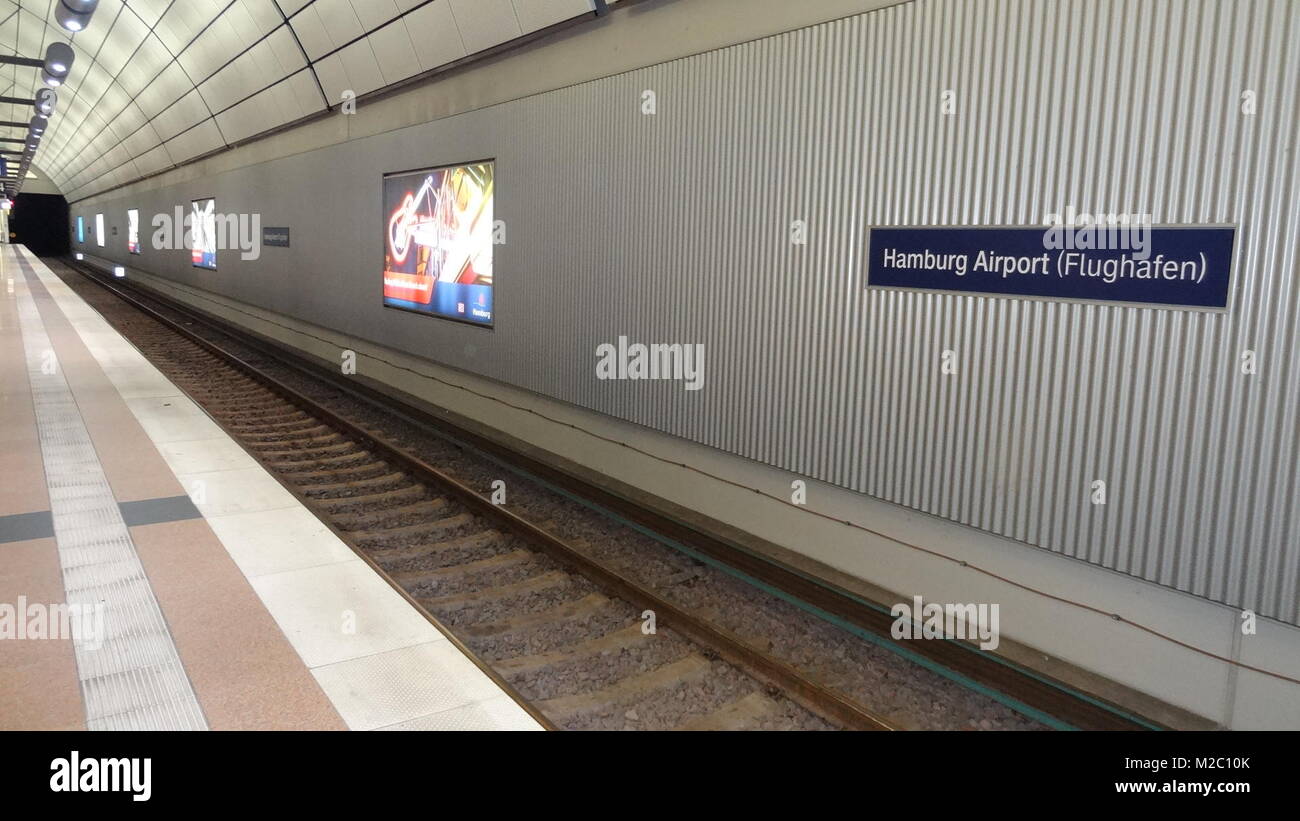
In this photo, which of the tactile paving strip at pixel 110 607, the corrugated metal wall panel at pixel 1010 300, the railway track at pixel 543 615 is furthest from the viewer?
the railway track at pixel 543 615

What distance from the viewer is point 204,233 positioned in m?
22.2

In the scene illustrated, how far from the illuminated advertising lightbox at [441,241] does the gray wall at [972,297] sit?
5.40ft

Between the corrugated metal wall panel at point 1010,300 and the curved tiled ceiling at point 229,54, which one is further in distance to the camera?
the curved tiled ceiling at point 229,54

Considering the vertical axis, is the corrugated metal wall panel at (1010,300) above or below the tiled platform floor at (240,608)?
above

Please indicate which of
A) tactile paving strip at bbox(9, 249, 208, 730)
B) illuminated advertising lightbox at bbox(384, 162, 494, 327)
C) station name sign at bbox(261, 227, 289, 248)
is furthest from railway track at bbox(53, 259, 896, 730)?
station name sign at bbox(261, 227, 289, 248)

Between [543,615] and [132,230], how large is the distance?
3565 centimetres

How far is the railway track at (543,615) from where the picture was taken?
4.14 meters

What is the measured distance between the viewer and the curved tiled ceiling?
959 centimetres

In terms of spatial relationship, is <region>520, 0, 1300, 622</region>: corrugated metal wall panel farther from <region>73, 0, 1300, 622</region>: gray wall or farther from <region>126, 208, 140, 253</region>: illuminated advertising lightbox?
<region>126, 208, 140, 253</region>: illuminated advertising lightbox

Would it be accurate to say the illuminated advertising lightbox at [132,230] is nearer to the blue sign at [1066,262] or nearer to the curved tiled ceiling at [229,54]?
the curved tiled ceiling at [229,54]

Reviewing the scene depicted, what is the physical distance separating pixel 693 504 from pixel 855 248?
2.63m

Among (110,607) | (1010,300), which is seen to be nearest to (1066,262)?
(1010,300)

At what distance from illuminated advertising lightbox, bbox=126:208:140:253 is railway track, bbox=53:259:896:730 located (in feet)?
94.3

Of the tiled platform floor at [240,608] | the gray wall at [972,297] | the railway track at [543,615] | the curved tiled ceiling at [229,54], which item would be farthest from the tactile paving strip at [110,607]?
the curved tiled ceiling at [229,54]
